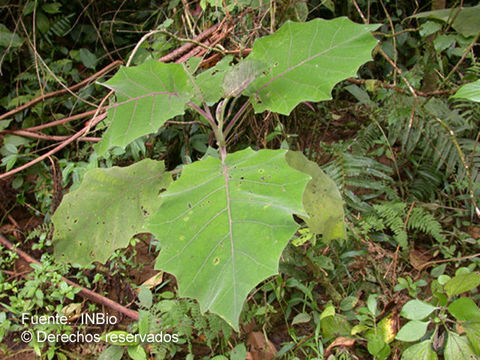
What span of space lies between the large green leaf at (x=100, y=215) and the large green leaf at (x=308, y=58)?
524 millimetres

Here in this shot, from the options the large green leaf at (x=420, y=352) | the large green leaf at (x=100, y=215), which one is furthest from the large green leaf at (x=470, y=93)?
the large green leaf at (x=100, y=215)

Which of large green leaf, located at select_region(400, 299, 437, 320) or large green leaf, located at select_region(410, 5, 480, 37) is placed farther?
large green leaf, located at select_region(410, 5, 480, 37)

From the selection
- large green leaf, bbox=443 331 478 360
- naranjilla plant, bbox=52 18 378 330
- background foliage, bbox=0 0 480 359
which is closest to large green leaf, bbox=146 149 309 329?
naranjilla plant, bbox=52 18 378 330

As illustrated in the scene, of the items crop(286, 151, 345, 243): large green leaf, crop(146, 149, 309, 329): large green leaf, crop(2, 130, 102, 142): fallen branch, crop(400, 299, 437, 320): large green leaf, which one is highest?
crop(146, 149, 309, 329): large green leaf

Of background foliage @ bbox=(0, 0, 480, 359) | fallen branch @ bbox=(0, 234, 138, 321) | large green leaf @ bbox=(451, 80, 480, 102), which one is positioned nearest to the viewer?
large green leaf @ bbox=(451, 80, 480, 102)

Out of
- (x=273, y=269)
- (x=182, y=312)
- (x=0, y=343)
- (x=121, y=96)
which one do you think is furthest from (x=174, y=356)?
(x=121, y=96)

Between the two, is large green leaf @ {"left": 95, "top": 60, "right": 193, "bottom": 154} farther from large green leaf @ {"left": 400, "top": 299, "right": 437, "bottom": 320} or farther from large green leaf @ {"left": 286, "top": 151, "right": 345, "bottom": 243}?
large green leaf @ {"left": 400, "top": 299, "right": 437, "bottom": 320}

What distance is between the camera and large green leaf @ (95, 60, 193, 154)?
3.67ft

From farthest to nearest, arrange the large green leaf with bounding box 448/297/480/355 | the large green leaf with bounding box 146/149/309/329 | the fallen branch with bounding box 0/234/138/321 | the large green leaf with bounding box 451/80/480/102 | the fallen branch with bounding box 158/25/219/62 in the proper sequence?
the fallen branch with bounding box 158/25/219/62
the fallen branch with bounding box 0/234/138/321
the large green leaf with bounding box 448/297/480/355
the large green leaf with bounding box 451/80/480/102
the large green leaf with bounding box 146/149/309/329

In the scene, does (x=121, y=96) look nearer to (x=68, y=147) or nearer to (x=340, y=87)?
(x=68, y=147)

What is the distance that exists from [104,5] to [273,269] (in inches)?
96.0

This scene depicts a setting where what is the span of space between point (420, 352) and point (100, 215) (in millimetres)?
1178

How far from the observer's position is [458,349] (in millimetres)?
1219

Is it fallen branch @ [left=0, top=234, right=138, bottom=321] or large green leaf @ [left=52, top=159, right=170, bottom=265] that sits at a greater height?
large green leaf @ [left=52, top=159, right=170, bottom=265]
